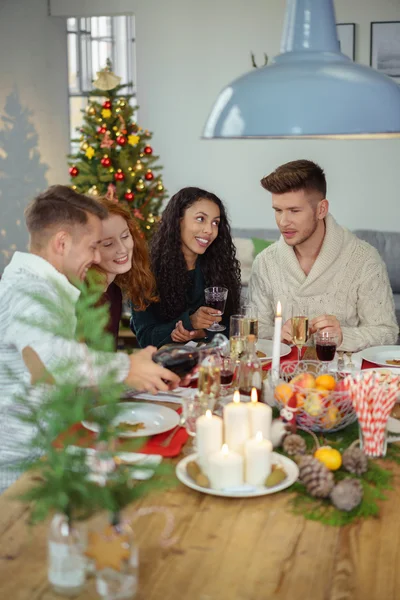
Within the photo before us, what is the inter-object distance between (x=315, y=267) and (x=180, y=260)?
0.54 meters

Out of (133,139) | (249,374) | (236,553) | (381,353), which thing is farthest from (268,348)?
(133,139)

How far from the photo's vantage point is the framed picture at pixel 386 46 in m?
5.68

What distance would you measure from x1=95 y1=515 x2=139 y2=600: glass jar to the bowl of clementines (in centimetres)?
72

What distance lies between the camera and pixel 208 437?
1.60 m

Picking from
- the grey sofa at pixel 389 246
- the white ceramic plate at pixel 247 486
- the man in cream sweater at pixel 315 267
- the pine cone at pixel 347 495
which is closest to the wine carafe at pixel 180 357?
the white ceramic plate at pixel 247 486

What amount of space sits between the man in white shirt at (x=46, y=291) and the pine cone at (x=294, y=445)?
0.33 m

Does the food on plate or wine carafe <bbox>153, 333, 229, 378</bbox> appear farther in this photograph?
wine carafe <bbox>153, 333, 229, 378</bbox>

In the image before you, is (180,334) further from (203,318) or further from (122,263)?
(122,263)

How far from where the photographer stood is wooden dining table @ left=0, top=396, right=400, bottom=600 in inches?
49.1

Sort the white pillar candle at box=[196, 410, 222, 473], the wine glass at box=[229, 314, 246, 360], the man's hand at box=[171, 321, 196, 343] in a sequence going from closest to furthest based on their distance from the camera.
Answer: the white pillar candle at box=[196, 410, 222, 473] → the wine glass at box=[229, 314, 246, 360] → the man's hand at box=[171, 321, 196, 343]

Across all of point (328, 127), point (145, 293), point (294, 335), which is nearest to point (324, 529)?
point (328, 127)

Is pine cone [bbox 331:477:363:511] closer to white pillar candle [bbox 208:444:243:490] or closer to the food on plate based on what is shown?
white pillar candle [bbox 208:444:243:490]

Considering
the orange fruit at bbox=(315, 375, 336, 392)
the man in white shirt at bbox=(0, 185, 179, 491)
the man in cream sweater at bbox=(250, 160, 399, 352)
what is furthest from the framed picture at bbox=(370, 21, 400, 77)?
the orange fruit at bbox=(315, 375, 336, 392)

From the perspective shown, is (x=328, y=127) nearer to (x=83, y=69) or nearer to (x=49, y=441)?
(x=49, y=441)
